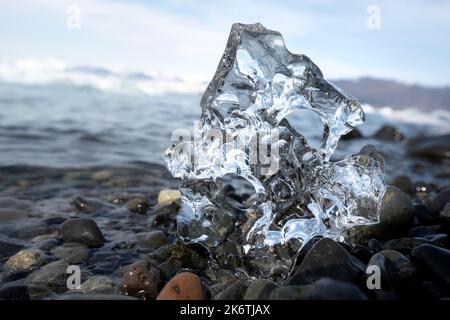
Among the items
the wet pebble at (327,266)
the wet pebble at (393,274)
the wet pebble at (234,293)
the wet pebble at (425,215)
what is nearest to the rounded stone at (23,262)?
the wet pebble at (234,293)

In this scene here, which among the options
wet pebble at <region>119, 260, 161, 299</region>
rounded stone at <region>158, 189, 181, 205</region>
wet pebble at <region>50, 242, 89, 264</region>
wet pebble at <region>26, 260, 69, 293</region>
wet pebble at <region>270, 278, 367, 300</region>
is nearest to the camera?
wet pebble at <region>270, 278, 367, 300</region>

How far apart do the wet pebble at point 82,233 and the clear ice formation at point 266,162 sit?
26.7 inches

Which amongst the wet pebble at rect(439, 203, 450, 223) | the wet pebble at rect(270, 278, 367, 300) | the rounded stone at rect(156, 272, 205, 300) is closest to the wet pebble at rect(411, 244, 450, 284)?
the wet pebble at rect(270, 278, 367, 300)

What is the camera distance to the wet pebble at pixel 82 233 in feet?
9.95

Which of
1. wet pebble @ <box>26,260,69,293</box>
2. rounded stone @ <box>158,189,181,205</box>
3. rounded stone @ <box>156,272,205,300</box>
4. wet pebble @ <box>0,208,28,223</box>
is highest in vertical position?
rounded stone @ <box>156,272,205,300</box>

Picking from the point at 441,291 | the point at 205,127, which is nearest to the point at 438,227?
the point at 441,291

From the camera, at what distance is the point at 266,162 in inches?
107

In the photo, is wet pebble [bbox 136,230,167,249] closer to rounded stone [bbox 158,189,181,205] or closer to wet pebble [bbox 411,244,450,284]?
rounded stone [bbox 158,189,181,205]

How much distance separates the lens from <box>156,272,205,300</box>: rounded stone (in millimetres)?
2014

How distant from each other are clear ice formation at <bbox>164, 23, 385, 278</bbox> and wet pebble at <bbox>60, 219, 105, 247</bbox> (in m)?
0.68

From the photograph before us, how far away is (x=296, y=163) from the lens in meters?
2.79

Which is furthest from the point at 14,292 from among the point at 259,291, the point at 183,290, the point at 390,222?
the point at 390,222

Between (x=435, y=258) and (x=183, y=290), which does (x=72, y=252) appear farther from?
(x=435, y=258)

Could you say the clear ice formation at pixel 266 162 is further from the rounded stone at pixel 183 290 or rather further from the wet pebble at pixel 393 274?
the rounded stone at pixel 183 290
